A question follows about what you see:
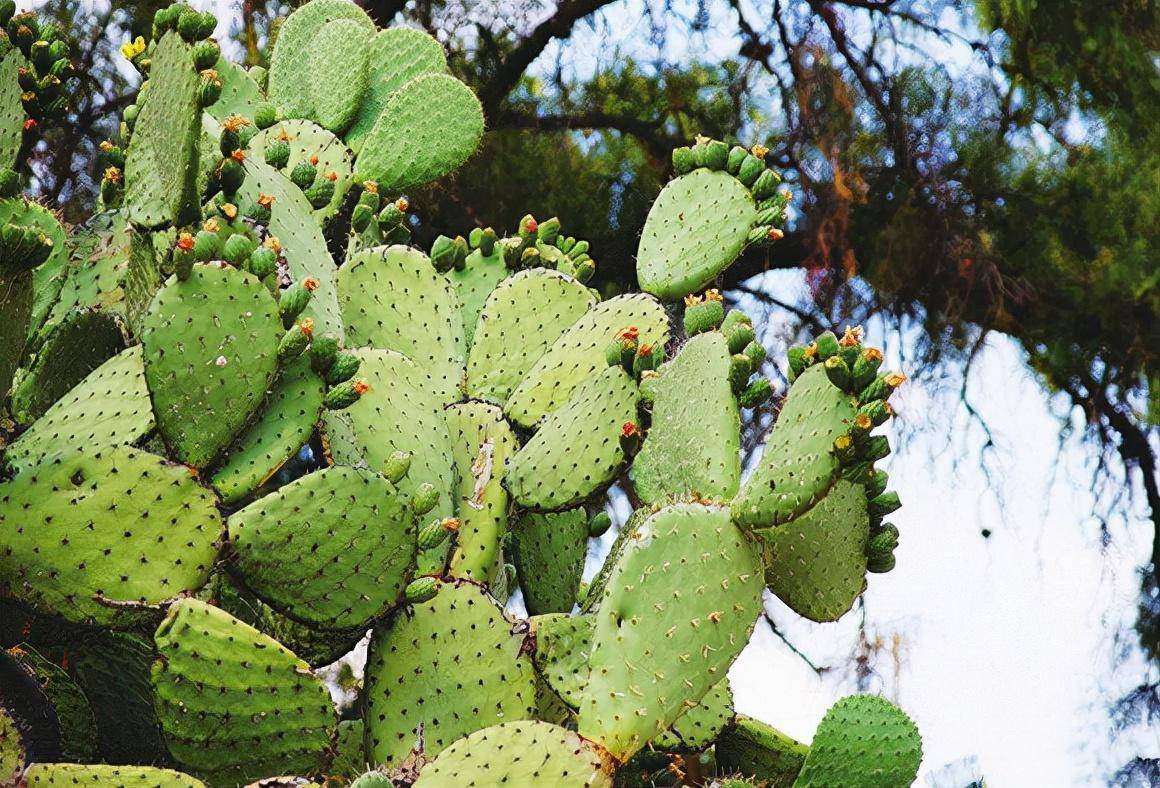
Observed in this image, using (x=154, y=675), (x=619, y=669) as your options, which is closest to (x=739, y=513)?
(x=619, y=669)

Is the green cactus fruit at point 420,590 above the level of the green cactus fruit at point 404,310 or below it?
below

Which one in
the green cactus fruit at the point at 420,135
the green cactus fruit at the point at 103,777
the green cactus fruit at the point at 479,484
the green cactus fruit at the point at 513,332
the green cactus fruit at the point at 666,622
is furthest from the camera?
the green cactus fruit at the point at 420,135

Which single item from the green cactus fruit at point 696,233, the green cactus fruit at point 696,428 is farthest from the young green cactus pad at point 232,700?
the green cactus fruit at point 696,233

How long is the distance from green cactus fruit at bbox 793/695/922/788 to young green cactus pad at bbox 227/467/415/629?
0.64 meters

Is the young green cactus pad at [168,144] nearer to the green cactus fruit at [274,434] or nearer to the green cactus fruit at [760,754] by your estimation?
the green cactus fruit at [274,434]

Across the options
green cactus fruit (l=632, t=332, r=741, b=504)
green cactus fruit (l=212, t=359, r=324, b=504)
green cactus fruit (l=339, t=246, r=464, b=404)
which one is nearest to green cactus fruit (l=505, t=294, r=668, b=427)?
green cactus fruit (l=339, t=246, r=464, b=404)

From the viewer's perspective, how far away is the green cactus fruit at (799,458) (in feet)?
5.19

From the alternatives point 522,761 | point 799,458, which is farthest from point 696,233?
point 522,761

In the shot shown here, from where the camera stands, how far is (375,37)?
2.67 metres

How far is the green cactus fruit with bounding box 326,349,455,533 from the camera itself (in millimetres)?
Result: 1889

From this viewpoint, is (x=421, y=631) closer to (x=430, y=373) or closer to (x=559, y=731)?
(x=559, y=731)

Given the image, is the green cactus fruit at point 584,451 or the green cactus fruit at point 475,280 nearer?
the green cactus fruit at point 584,451

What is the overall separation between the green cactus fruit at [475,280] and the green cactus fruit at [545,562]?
37cm

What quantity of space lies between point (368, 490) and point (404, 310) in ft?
1.80
